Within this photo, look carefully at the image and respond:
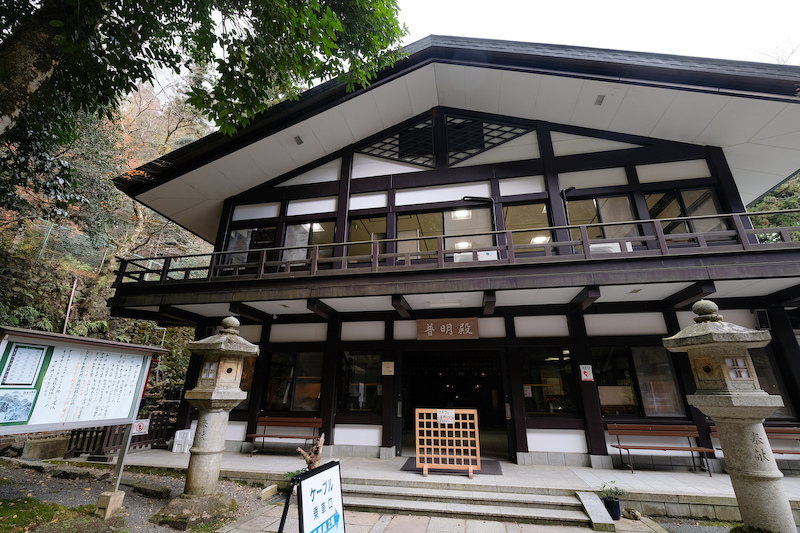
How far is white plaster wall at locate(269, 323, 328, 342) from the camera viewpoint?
9055 mm

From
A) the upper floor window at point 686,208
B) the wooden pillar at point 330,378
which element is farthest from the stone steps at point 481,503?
the upper floor window at point 686,208

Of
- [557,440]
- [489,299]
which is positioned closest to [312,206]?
[489,299]

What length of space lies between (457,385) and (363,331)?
7910mm

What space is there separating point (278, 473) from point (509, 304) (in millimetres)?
6042

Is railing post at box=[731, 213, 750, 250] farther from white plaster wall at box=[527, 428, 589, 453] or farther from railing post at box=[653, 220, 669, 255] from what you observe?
white plaster wall at box=[527, 428, 589, 453]

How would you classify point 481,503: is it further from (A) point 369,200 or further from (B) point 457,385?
(B) point 457,385

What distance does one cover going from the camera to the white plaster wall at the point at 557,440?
718 cm

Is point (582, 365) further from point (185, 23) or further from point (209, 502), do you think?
point (185, 23)

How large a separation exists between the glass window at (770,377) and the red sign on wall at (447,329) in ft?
19.4

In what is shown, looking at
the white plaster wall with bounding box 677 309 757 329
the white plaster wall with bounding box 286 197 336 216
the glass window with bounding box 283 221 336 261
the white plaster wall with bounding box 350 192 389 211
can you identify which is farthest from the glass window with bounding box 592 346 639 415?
the white plaster wall with bounding box 286 197 336 216

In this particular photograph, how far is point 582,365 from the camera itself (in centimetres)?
748

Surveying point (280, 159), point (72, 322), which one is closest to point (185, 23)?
point (280, 159)

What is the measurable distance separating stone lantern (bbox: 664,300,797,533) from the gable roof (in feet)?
19.2

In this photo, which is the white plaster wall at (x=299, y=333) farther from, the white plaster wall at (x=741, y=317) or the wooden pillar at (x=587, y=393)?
the white plaster wall at (x=741, y=317)
